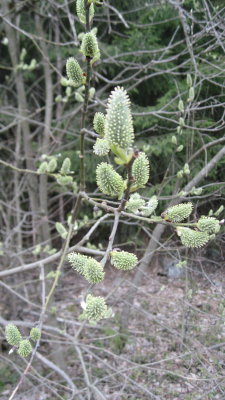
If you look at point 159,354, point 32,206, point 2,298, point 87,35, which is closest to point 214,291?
point 159,354

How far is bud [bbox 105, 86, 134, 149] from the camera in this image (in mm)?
650

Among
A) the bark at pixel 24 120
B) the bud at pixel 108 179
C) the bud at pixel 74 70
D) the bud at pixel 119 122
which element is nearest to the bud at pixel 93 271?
the bud at pixel 108 179

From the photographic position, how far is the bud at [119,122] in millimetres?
650

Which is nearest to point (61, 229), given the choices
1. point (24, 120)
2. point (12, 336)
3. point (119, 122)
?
point (12, 336)

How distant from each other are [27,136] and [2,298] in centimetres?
203

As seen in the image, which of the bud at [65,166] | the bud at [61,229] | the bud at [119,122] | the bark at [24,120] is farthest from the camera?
the bark at [24,120]

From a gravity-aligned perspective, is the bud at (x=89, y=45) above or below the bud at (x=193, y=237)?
above

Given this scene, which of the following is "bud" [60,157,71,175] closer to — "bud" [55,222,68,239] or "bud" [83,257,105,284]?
"bud" [55,222,68,239]

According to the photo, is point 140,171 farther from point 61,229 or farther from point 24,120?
point 24,120

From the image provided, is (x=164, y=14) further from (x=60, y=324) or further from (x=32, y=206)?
(x=60, y=324)

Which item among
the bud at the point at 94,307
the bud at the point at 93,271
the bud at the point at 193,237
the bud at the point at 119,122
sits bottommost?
the bud at the point at 94,307

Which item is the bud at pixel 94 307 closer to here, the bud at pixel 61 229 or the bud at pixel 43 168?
the bud at pixel 61 229

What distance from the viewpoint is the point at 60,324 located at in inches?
172

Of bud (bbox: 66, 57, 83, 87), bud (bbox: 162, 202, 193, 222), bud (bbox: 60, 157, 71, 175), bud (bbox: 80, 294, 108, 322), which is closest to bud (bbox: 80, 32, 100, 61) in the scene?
bud (bbox: 66, 57, 83, 87)
